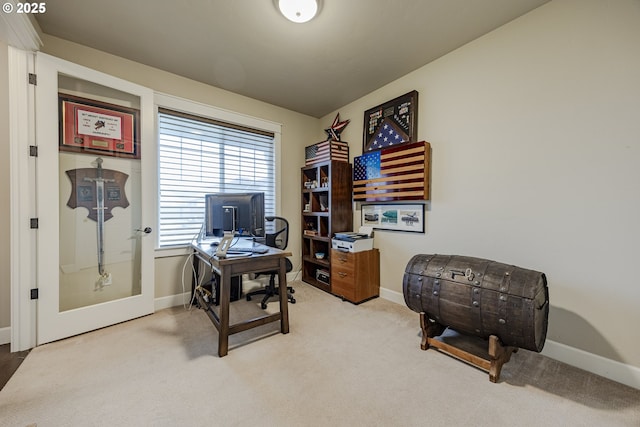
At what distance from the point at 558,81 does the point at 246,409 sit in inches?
120

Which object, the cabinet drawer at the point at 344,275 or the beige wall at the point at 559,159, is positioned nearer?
the beige wall at the point at 559,159

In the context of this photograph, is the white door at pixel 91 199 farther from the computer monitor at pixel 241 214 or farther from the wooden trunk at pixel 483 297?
the wooden trunk at pixel 483 297

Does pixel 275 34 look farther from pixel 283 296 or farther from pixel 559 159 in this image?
pixel 559 159

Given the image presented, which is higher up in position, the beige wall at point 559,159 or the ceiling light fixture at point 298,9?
the ceiling light fixture at point 298,9

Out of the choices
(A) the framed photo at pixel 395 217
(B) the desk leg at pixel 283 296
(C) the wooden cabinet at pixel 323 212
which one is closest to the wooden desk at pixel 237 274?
(B) the desk leg at pixel 283 296

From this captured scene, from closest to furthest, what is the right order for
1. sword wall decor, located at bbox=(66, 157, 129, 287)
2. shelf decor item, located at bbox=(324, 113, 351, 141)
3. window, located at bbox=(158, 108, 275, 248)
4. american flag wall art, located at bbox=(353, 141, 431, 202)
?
sword wall decor, located at bbox=(66, 157, 129, 287) → american flag wall art, located at bbox=(353, 141, 431, 202) → window, located at bbox=(158, 108, 275, 248) → shelf decor item, located at bbox=(324, 113, 351, 141)

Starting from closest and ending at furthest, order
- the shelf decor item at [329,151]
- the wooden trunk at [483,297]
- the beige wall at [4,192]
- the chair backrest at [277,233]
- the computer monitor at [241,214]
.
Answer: the wooden trunk at [483,297], the beige wall at [4,192], the computer monitor at [241,214], the chair backrest at [277,233], the shelf decor item at [329,151]

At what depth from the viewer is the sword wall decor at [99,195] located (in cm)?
224

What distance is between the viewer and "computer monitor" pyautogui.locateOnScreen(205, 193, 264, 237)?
6.84 ft

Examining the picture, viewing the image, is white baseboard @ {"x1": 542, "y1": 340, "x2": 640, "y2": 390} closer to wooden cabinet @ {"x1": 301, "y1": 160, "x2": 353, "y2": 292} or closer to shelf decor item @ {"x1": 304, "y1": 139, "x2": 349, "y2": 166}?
wooden cabinet @ {"x1": 301, "y1": 160, "x2": 353, "y2": 292}

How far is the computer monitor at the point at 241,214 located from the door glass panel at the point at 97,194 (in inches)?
42.9

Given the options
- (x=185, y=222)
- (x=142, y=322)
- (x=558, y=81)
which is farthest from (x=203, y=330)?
(x=558, y=81)

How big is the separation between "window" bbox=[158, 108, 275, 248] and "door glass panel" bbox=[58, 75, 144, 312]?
30cm

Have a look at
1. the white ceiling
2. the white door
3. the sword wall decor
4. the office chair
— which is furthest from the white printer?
the sword wall decor
